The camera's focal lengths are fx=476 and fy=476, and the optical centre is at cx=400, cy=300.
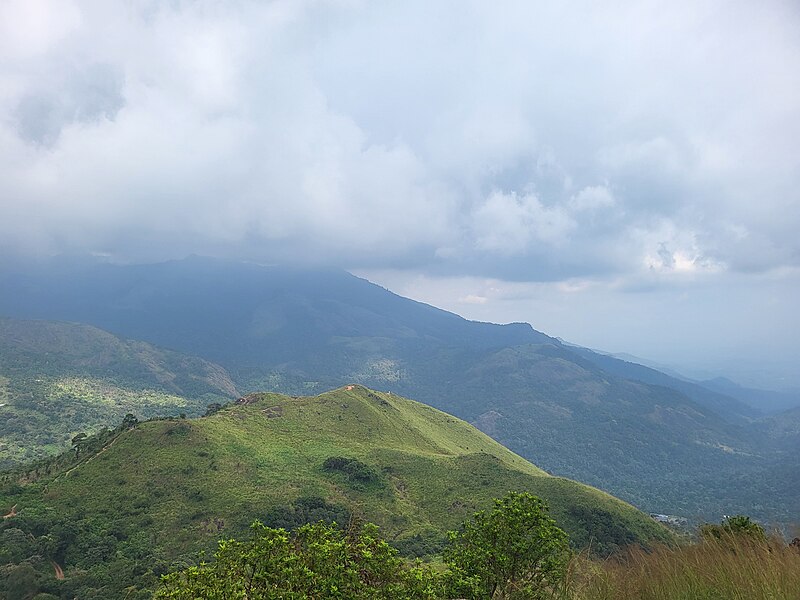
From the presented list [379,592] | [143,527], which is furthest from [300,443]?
[379,592]

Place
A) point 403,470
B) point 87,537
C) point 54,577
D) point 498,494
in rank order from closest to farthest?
Answer: point 54,577, point 87,537, point 498,494, point 403,470

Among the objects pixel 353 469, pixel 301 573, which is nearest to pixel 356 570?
pixel 301 573

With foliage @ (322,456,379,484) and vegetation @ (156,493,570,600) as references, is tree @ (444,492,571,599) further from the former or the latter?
foliage @ (322,456,379,484)

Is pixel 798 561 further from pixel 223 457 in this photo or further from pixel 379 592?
pixel 223 457

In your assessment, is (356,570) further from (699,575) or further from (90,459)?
(90,459)

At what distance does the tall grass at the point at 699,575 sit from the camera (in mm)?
6297

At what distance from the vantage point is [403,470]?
92.5 m

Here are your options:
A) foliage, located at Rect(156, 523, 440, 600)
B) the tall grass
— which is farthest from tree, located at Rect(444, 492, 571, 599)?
the tall grass

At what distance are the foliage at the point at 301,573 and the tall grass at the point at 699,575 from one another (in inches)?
144

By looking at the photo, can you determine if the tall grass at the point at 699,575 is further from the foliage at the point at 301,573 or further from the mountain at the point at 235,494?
the mountain at the point at 235,494

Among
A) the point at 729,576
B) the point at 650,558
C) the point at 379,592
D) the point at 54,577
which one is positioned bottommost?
the point at 54,577

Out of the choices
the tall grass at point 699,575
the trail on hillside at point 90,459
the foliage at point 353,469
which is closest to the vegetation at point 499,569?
the tall grass at point 699,575

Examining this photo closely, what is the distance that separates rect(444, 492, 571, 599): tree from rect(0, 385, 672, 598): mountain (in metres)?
39.9

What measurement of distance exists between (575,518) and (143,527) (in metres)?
65.1
